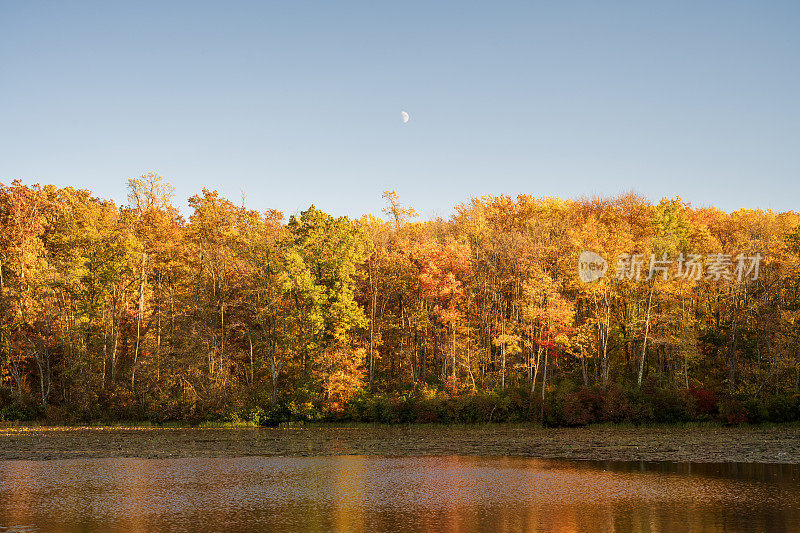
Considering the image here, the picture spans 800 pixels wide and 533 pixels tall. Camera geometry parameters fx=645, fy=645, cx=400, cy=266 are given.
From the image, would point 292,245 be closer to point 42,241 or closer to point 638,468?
point 42,241

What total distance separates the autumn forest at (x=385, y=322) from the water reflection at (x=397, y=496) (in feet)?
72.1

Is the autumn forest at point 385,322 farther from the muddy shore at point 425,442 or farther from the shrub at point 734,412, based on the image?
the muddy shore at point 425,442

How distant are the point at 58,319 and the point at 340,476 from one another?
155 ft

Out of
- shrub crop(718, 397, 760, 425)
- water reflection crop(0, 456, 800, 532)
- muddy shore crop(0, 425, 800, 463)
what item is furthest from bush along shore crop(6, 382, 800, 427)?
water reflection crop(0, 456, 800, 532)

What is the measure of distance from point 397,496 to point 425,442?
19.1 meters

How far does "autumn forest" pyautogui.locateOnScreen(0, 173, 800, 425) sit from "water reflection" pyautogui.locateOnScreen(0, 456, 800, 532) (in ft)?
72.1

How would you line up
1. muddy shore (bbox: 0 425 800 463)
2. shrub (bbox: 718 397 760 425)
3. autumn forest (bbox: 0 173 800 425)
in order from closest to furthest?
muddy shore (bbox: 0 425 800 463), shrub (bbox: 718 397 760 425), autumn forest (bbox: 0 173 800 425)

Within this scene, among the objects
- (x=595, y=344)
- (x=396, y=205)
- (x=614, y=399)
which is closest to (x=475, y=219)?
(x=396, y=205)

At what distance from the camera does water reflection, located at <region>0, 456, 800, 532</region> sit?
2045cm

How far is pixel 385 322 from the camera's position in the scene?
6488 cm

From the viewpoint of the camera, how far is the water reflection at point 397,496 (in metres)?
20.5

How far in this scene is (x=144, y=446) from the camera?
42.3 metres

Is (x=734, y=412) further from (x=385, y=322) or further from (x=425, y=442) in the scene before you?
(x=385, y=322)

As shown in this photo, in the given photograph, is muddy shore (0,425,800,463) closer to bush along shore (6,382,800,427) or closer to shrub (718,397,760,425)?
shrub (718,397,760,425)
